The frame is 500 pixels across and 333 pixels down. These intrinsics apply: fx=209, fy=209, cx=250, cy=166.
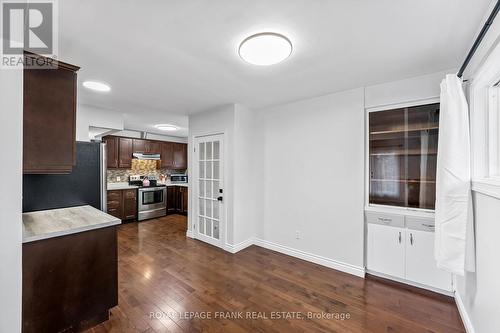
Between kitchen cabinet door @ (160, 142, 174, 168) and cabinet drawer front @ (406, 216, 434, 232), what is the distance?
6.05m

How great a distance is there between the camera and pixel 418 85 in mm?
2367

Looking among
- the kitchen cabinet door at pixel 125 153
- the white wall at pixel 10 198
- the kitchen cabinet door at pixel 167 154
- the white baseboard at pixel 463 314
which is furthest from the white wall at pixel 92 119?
the white baseboard at pixel 463 314

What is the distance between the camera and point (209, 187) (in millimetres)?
3828

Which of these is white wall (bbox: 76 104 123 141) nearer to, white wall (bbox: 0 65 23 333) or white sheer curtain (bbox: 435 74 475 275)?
white wall (bbox: 0 65 23 333)

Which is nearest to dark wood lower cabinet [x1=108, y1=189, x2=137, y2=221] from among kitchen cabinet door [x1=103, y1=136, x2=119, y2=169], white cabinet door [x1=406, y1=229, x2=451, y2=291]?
kitchen cabinet door [x1=103, y1=136, x2=119, y2=169]

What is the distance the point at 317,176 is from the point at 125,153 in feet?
16.3

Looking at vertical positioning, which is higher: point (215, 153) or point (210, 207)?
point (215, 153)

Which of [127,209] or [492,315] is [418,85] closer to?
[492,315]

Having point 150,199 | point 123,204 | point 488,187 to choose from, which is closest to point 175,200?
point 150,199

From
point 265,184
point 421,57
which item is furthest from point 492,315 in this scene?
point 265,184

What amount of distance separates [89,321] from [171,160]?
5210 millimetres

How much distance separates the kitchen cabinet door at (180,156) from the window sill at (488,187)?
6608mm

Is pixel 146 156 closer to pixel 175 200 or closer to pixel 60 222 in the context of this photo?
pixel 175 200

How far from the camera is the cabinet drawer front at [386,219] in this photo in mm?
2449
